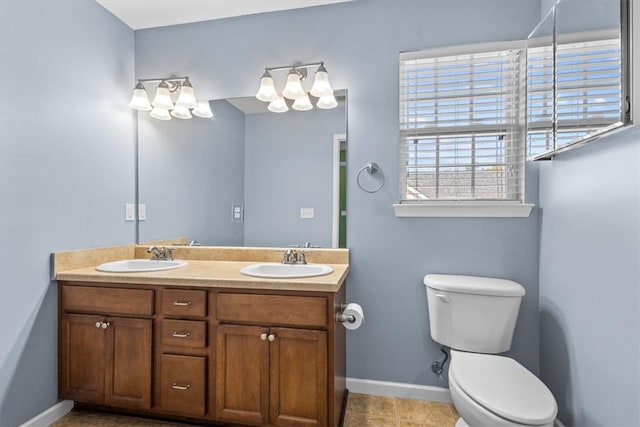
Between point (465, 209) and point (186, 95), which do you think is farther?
point (186, 95)

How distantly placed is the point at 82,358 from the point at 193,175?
124cm

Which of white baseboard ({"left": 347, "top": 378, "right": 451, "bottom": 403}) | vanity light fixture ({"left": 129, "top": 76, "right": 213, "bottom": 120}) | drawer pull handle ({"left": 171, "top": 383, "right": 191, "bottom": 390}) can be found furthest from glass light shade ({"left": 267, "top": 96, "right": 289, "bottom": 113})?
white baseboard ({"left": 347, "top": 378, "right": 451, "bottom": 403})

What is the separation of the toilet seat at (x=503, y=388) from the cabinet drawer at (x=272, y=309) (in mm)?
650

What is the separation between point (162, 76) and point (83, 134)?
689 millimetres

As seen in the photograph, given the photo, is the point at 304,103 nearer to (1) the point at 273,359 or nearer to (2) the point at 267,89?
(2) the point at 267,89

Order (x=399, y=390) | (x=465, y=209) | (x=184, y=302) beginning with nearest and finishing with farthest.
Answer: (x=184, y=302) < (x=465, y=209) < (x=399, y=390)

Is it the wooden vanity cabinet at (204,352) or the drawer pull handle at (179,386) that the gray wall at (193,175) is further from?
the drawer pull handle at (179,386)

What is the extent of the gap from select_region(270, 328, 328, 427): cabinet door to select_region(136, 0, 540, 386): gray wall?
57 cm

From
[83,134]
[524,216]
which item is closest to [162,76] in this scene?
[83,134]

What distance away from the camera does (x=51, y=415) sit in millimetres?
1752

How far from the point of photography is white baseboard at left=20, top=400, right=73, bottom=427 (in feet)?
5.48

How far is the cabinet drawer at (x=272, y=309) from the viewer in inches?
59.1

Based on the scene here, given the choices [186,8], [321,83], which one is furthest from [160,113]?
[321,83]

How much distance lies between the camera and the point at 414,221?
195 cm
